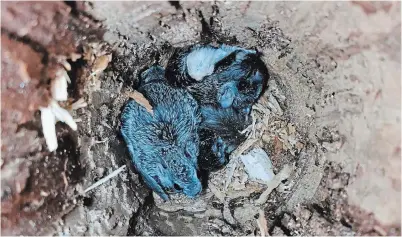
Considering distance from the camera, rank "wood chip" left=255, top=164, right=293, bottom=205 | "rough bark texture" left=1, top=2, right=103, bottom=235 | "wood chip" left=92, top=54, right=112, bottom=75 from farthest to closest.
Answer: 1. "wood chip" left=255, top=164, right=293, bottom=205
2. "wood chip" left=92, top=54, right=112, bottom=75
3. "rough bark texture" left=1, top=2, right=103, bottom=235

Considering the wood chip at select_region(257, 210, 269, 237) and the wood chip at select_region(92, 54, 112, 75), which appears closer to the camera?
the wood chip at select_region(92, 54, 112, 75)

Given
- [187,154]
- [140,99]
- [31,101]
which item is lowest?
[187,154]

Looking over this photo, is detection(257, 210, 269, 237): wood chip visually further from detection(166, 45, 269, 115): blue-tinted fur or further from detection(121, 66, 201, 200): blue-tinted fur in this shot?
detection(166, 45, 269, 115): blue-tinted fur

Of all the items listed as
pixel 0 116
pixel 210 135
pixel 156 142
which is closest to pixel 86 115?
pixel 0 116

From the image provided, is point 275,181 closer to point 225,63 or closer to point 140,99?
point 225,63

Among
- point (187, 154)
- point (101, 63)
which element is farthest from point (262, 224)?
point (101, 63)

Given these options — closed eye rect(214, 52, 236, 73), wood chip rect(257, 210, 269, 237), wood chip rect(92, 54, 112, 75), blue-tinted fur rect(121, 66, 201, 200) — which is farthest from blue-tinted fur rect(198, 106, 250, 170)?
wood chip rect(92, 54, 112, 75)
